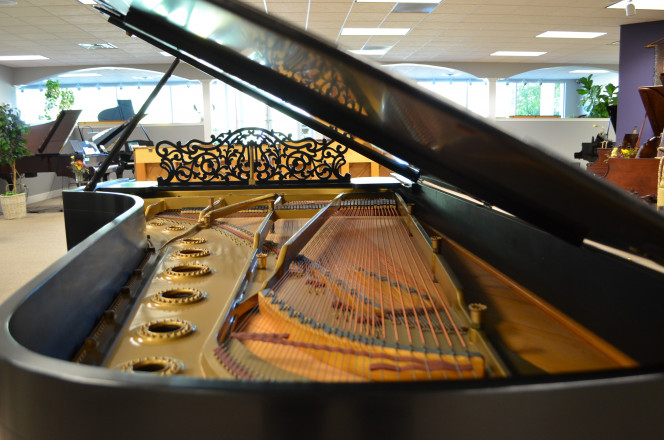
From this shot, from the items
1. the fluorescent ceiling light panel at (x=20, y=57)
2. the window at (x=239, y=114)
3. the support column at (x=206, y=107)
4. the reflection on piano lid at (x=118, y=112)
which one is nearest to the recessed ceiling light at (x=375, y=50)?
the window at (x=239, y=114)

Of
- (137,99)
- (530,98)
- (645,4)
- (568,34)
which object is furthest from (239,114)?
(645,4)

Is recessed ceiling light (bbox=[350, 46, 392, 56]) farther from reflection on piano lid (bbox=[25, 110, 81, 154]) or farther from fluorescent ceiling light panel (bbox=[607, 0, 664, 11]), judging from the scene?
reflection on piano lid (bbox=[25, 110, 81, 154])

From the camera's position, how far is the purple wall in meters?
9.60

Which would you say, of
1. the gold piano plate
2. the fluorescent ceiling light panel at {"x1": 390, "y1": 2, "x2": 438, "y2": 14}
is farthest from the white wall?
the gold piano plate

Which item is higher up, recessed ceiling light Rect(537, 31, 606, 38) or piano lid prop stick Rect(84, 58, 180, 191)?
recessed ceiling light Rect(537, 31, 606, 38)

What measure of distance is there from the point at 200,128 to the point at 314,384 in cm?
1510

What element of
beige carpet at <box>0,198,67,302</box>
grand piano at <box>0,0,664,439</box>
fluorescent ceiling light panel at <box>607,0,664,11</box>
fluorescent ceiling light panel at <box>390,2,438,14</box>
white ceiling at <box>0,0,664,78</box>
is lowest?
beige carpet at <box>0,198,67,302</box>

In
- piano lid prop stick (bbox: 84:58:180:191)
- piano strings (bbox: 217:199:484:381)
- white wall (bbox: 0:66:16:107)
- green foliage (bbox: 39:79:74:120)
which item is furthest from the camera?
white wall (bbox: 0:66:16:107)

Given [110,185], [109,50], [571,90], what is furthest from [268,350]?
[571,90]

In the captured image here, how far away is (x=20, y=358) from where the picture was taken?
0.68 metres

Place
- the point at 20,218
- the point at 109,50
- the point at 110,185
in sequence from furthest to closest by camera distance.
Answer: the point at 109,50
the point at 20,218
the point at 110,185

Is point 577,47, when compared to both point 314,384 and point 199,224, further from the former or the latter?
point 314,384

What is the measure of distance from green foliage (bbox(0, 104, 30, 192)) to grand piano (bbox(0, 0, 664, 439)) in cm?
715

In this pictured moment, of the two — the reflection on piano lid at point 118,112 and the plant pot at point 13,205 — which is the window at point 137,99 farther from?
the plant pot at point 13,205
